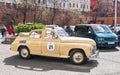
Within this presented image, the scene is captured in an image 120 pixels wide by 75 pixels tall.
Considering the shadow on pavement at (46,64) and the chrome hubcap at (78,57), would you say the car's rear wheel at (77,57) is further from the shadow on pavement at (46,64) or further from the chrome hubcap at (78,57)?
the shadow on pavement at (46,64)

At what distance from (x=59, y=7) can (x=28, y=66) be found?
5400 cm

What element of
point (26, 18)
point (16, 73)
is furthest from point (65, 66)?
point (26, 18)

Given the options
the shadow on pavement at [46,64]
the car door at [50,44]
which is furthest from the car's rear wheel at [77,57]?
the car door at [50,44]

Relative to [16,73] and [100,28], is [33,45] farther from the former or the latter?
[100,28]

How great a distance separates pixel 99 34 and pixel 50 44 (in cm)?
616

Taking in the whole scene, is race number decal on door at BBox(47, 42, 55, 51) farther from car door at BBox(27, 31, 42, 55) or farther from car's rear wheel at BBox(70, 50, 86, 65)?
car's rear wheel at BBox(70, 50, 86, 65)

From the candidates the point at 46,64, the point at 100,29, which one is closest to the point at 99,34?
the point at 100,29

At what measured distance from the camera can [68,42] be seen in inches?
458

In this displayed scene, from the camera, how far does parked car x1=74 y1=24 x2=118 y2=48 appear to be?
17.0 m

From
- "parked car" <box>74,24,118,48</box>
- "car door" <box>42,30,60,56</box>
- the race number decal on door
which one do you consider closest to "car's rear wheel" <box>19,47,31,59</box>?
"car door" <box>42,30,60,56</box>

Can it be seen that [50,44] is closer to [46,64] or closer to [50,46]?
[50,46]

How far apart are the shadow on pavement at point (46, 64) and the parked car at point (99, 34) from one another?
4.97 meters

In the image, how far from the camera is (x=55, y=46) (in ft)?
38.7

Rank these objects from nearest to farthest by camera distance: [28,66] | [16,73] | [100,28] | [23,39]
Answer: [16,73], [28,66], [23,39], [100,28]
